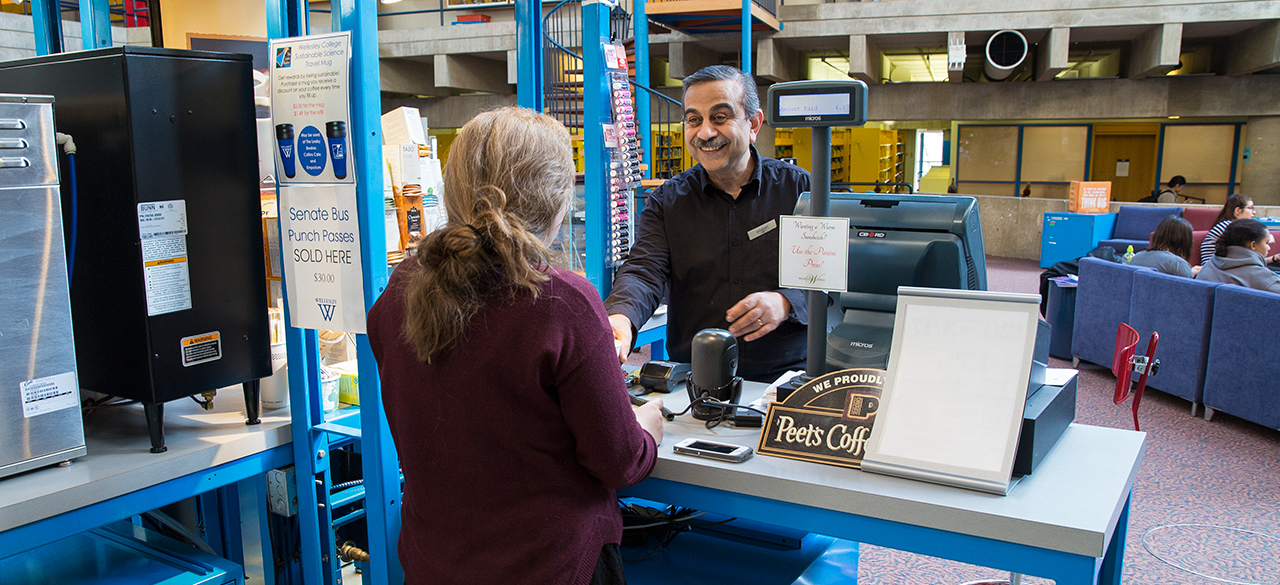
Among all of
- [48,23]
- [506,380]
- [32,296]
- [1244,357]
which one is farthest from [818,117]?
[1244,357]

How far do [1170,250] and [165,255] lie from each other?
629 centimetres

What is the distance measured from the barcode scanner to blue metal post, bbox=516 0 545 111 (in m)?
1.92

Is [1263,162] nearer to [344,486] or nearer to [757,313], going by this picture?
[757,313]

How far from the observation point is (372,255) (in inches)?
67.2

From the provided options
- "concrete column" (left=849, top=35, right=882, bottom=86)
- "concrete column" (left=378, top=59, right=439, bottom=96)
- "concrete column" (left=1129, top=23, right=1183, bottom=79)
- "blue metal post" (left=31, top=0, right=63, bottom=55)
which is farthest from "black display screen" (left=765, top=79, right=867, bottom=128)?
"concrete column" (left=378, top=59, right=439, bottom=96)

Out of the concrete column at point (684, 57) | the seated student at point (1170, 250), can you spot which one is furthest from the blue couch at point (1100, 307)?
the concrete column at point (684, 57)

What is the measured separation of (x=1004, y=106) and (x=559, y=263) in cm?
1171

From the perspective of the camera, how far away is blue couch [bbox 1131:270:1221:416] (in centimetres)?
474

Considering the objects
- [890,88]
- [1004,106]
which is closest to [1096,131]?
[1004,106]

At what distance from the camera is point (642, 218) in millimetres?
2469

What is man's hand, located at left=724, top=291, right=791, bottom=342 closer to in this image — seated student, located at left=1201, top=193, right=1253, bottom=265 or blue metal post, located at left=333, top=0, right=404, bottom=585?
blue metal post, located at left=333, top=0, right=404, bottom=585

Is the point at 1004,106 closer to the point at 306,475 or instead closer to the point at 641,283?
the point at 641,283

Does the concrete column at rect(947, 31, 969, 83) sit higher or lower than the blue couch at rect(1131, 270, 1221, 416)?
higher

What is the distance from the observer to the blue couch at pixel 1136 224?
377 inches
